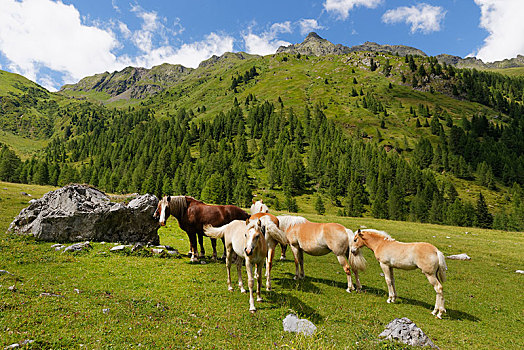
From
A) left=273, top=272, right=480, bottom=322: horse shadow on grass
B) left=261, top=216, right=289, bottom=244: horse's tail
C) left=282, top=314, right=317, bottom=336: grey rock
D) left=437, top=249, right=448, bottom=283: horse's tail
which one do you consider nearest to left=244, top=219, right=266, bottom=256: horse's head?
left=261, top=216, right=289, bottom=244: horse's tail

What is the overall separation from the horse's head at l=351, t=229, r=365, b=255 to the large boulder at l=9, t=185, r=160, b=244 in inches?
606

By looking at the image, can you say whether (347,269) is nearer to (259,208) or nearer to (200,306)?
(259,208)

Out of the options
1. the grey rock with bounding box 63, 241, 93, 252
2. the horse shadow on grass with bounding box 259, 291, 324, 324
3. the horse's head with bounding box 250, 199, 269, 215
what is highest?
the horse's head with bounding box 250, 199, 269, 215

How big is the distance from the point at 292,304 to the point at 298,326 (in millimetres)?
2191

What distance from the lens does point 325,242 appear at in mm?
13836

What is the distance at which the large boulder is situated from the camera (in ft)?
57.0

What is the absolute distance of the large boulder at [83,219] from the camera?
684 inches

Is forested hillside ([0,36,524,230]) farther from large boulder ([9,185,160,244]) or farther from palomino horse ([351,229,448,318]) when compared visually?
palomino horse ([351,229,448,318])

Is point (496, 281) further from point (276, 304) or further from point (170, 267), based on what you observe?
point (170, 267)

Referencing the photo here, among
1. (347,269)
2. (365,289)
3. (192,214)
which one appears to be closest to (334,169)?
(365,289)

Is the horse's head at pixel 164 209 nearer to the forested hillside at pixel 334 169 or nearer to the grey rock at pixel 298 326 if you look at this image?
the grey rock at pixel 298 326

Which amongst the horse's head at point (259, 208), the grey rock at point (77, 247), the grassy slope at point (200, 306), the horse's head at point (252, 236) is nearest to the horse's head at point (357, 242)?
the grassy slope at point (200, 306)

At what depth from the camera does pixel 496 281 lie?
1920cm

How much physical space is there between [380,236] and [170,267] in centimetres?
1262
